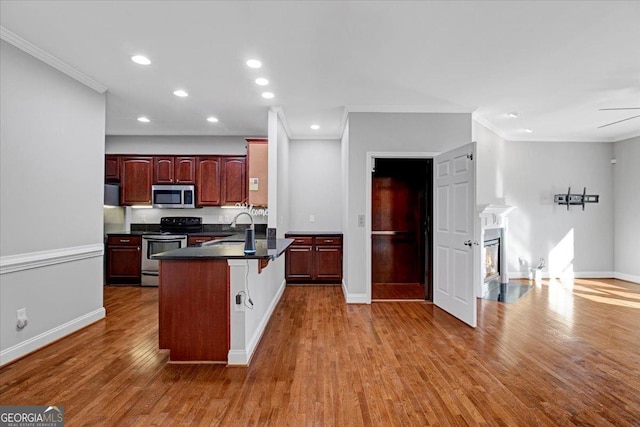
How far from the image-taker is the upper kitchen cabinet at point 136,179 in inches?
239

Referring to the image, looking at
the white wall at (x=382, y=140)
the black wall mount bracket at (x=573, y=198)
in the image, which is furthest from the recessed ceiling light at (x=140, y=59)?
the black wall mount bracket at (x=573, y=198)

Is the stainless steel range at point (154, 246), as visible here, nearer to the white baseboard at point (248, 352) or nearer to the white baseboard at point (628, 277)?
the white baseboard at point (248, 352)

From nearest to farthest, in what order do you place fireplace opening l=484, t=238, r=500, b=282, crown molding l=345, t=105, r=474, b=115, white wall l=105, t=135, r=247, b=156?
crown molding l=345, t=105, r=474, b=115 → fireplace opening l=484, t=238, r=500, b=282 → white wall l=105, t=135, r=247, b=156

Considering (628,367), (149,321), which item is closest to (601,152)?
(628,367)

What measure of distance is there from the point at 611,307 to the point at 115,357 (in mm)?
5984

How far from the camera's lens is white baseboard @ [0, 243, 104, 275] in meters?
2.80

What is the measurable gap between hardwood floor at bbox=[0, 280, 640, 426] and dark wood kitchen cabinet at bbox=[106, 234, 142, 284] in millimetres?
1912

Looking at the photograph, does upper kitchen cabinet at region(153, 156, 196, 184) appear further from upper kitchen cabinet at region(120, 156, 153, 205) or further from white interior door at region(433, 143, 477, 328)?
white interior door at region(433, 143, 477, 328)

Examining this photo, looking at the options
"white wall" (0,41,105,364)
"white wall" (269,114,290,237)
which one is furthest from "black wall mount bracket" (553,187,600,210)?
"white wall" (0,41,105,364)

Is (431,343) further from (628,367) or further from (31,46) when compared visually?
(31,46)

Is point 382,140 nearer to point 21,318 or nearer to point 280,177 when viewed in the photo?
A: point 280,177

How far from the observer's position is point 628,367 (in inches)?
108

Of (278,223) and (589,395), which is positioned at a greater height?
(278,223)

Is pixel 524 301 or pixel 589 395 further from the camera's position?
pixel 524 301
